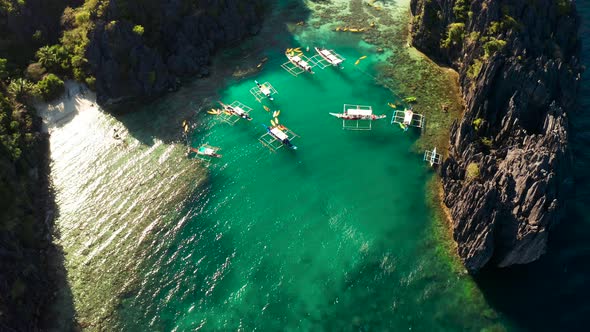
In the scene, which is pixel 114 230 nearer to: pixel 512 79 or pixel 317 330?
pixel 317 330

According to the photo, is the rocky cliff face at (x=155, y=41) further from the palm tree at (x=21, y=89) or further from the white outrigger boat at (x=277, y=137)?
the white outrigger boat at (x=277, y=137)

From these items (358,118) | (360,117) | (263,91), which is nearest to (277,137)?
(263,91)

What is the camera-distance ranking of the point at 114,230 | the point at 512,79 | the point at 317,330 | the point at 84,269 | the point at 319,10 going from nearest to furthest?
1. the point at 317,330
2. the point at 84,269
3. the point at 114,230
4. the point at 512,79
5. the point at 319,10

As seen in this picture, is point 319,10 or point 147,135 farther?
point 319,10

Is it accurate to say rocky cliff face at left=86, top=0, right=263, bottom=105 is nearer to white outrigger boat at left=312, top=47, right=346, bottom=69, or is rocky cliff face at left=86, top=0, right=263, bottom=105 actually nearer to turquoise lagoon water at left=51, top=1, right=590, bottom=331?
turquoise lagoon water at left=51, top=1, right=590, bottom=331

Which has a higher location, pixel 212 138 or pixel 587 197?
pixel 212 138

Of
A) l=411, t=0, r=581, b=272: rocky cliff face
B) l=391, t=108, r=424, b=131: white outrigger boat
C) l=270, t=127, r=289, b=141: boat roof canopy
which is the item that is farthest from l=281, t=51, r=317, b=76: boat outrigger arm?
l=411, t=0, r=581, b=272: rocky cliff face

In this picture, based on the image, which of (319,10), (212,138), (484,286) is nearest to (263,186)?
(212,138)

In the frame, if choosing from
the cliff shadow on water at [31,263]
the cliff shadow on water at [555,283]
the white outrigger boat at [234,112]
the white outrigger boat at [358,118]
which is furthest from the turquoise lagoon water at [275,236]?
the cliff shadow on water at [31,263]
